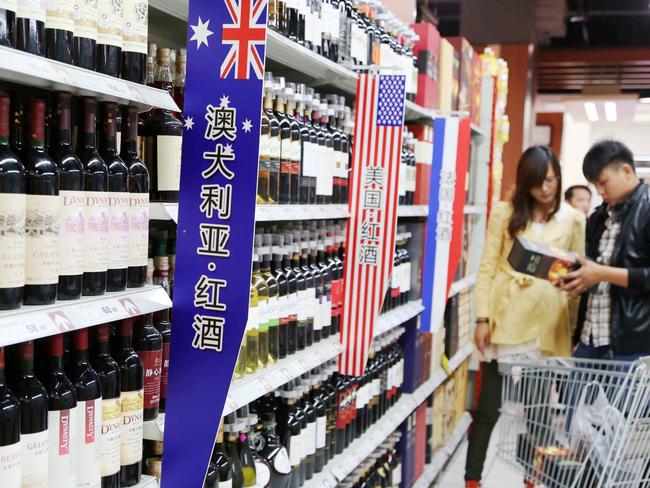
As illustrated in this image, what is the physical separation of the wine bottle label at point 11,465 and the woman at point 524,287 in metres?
3.07

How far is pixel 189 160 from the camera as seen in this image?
180cm

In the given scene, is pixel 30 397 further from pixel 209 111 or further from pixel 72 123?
pixel 209 111

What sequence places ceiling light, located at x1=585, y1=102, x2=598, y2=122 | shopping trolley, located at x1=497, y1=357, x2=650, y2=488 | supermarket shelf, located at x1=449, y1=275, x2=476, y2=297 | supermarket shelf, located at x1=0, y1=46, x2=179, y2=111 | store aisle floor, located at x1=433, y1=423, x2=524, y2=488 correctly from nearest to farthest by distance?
supermarket shelf, located at x1=0, y1=46, x2=179, y2=111 < shopping trolley, located at x1=497, y1=357, x2=650, y2=488 < store aisle floor, located at x1=433, y1=423, x2=524, y2=488 < supermarket shelf, located at x1=449, y1=275, x2=476, y2=297 < ceiling light, located at x1=585, y1=102, x2=598, y2=122

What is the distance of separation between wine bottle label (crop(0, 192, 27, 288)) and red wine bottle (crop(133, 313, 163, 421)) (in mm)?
533

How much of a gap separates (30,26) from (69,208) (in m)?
0.36

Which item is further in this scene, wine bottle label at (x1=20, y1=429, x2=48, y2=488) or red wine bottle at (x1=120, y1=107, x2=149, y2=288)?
red wine bottle at (x1=120, y1=107, x2=149, y2=288)

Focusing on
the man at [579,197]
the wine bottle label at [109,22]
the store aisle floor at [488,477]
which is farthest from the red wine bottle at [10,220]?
the man at [579,197]

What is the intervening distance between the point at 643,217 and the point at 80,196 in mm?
2722

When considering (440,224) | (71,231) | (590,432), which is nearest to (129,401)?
(71,231)

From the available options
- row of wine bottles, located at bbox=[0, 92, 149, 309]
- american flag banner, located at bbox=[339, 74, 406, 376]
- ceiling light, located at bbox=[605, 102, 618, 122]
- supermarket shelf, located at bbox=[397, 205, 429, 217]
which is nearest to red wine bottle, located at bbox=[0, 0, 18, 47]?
row of wine bottles, located at bbox=[0, 92, 149, 309]

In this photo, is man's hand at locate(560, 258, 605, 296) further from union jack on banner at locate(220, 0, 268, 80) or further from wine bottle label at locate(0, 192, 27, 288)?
wine bottle label at locate(0, 192, 27, 288)

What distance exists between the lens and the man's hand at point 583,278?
11.3ft

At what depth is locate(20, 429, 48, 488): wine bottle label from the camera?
1.48m

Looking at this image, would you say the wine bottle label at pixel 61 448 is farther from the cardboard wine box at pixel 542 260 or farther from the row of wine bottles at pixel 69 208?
the cardboard wine box at pixel 542 260
